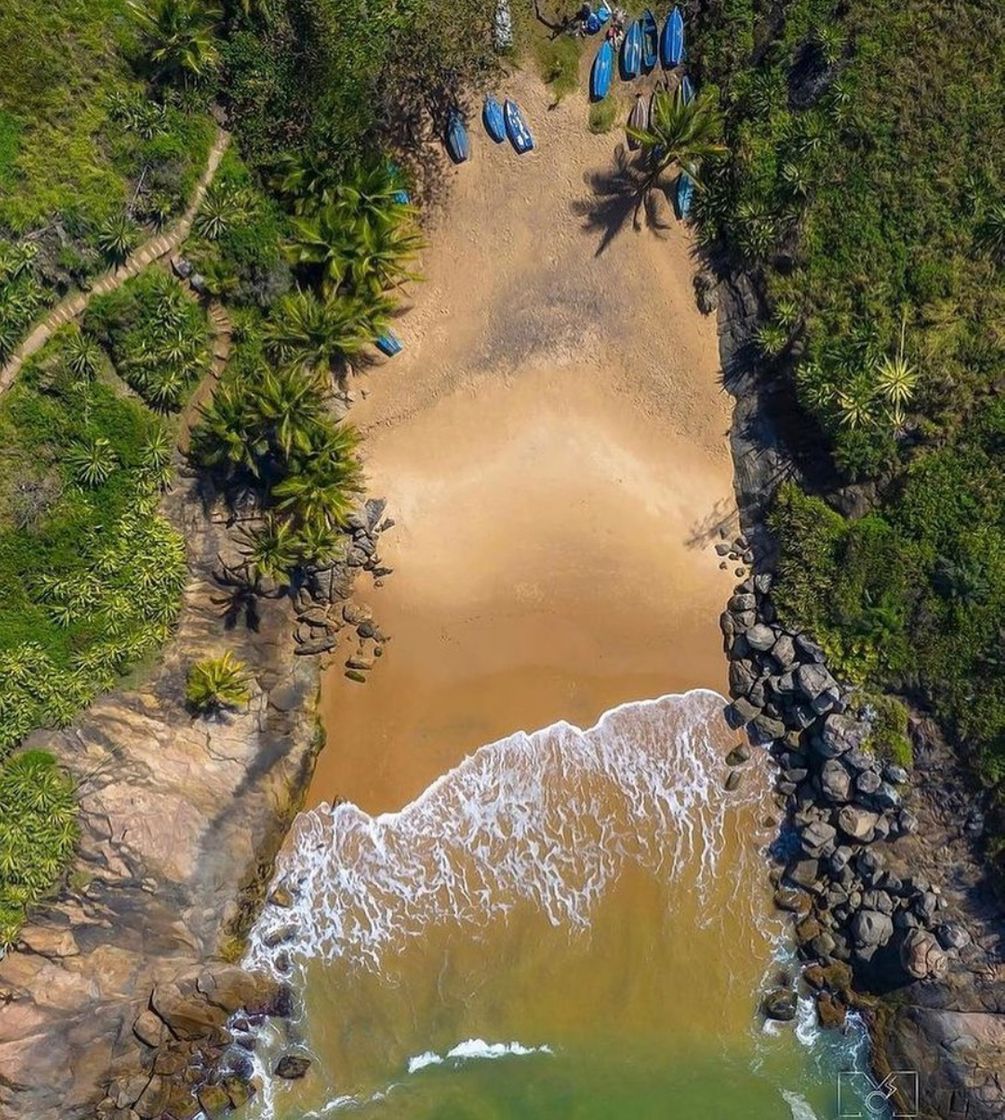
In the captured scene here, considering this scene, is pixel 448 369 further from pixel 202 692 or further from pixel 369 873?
pixel 369 873

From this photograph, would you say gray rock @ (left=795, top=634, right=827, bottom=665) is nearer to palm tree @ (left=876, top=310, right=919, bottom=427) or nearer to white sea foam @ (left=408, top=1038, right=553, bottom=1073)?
palm tree @ (left=876, top=310, right=919, bottom=427)

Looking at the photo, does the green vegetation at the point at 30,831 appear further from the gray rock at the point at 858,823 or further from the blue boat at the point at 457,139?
the gray rock at the point at 858,823

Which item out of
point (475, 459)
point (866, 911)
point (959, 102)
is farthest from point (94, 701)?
point (959, 102)

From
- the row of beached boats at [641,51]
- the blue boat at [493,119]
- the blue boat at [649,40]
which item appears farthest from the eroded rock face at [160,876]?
the blue boat at [649,40]

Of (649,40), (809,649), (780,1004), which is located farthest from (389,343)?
(780,1004)

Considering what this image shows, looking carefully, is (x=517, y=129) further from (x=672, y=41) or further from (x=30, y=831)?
(x=30, y=831)

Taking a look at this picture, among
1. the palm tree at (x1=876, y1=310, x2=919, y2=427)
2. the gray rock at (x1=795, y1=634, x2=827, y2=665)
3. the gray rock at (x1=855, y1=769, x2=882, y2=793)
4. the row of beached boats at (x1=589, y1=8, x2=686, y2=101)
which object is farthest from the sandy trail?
the gray rock at (x1=855, y1=769, x2=882, y2=793)
